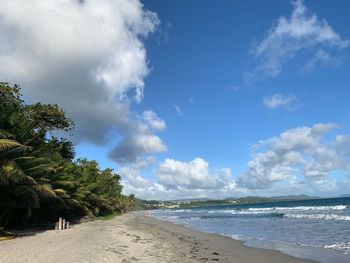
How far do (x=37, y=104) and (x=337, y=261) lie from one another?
3925cm

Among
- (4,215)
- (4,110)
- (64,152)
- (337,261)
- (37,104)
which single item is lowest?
(337,261)

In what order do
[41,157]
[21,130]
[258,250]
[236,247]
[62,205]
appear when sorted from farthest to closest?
1. [62,205]
2. [41,157]
3. [21,130]
4. [236,247]
5. [258,250]

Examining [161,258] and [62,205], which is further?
[62,205]

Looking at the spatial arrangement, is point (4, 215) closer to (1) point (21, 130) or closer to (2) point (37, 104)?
(1) point (21, 130)

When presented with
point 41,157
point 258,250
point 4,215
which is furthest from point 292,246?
point 4,215

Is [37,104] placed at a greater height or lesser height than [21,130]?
greater

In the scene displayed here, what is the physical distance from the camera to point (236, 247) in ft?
67.2

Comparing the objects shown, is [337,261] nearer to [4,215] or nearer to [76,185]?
[4,215]

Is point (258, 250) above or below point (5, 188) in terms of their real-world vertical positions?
below

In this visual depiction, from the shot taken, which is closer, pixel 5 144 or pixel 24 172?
pixel 5 144

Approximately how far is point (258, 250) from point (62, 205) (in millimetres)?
17591

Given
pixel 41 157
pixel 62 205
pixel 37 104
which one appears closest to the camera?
pixel 41 157

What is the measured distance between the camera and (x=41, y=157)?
23641 mm

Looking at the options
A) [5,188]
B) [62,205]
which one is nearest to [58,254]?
[5,188]
